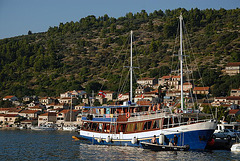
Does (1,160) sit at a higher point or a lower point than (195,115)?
lower

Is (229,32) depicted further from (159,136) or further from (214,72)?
(159,136)

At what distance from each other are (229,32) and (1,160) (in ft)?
588

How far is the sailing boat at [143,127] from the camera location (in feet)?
130

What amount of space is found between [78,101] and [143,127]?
347 feet

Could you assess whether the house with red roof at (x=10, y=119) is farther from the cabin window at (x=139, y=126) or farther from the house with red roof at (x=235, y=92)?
the cabin window at (x=139, y=126)

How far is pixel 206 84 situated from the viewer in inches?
5458

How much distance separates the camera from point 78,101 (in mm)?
147500

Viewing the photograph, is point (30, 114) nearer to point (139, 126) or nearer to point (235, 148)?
point (139, 126)

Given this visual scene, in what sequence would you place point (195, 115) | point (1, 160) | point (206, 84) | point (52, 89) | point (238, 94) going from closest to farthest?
point (1, 160), point (195, 115), point (238, 94), point (206, 84), point (52, 89)

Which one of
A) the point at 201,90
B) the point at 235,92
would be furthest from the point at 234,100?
the point at 201,90

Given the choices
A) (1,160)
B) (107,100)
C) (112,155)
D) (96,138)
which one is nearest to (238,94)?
(107,100)

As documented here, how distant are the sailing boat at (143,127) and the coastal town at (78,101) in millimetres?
57976

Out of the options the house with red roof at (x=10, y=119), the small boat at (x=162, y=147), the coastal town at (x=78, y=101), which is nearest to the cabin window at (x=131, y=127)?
the small boat at (x=162, y=147)

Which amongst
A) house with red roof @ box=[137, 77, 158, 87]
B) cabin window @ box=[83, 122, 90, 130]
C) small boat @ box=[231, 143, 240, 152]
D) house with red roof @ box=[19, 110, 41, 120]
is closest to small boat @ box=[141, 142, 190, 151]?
Result: small boat @ box=[231, 143, 240, 152]
